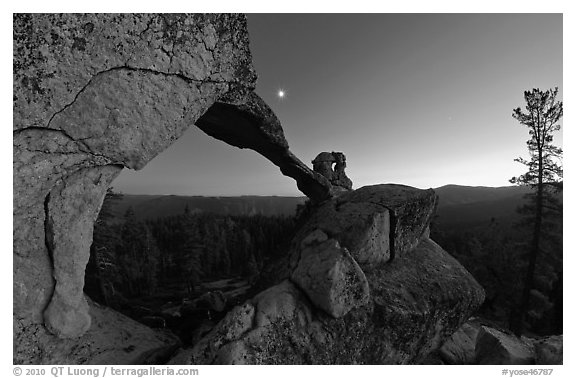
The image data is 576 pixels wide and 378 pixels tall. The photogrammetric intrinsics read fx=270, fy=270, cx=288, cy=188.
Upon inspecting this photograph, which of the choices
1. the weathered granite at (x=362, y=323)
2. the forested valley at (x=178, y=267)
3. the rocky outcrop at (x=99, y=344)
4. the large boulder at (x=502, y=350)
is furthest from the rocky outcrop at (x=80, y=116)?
the large boulder at (x=502, y=350)

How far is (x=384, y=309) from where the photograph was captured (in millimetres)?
7195

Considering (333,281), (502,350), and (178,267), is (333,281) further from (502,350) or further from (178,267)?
(178,267)

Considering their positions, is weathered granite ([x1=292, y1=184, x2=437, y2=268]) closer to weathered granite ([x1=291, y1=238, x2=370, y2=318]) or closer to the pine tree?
weathered granite ([x1=291, y1=238, x2=370, y2=318])

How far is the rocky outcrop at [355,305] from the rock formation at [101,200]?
1.4 inches

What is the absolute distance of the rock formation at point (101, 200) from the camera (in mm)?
4906

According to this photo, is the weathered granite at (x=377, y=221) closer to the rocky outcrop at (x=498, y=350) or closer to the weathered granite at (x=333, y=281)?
the weathered granite at (x=333, y=281)

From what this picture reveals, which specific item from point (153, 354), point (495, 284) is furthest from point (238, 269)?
point (153, 354)

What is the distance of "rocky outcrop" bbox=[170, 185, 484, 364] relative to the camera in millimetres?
5957

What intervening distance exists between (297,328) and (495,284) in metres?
40.5

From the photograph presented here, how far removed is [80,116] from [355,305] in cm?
731

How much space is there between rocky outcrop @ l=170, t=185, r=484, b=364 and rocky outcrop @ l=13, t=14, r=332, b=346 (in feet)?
10.8

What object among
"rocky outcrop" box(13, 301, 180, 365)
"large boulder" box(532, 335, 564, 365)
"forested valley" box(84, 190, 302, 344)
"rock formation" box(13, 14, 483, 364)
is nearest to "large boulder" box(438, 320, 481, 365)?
"rock formation" box(13, 14, 483, 364)

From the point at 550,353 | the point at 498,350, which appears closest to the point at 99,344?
the point at 498,350

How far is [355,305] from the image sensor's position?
270 inches
